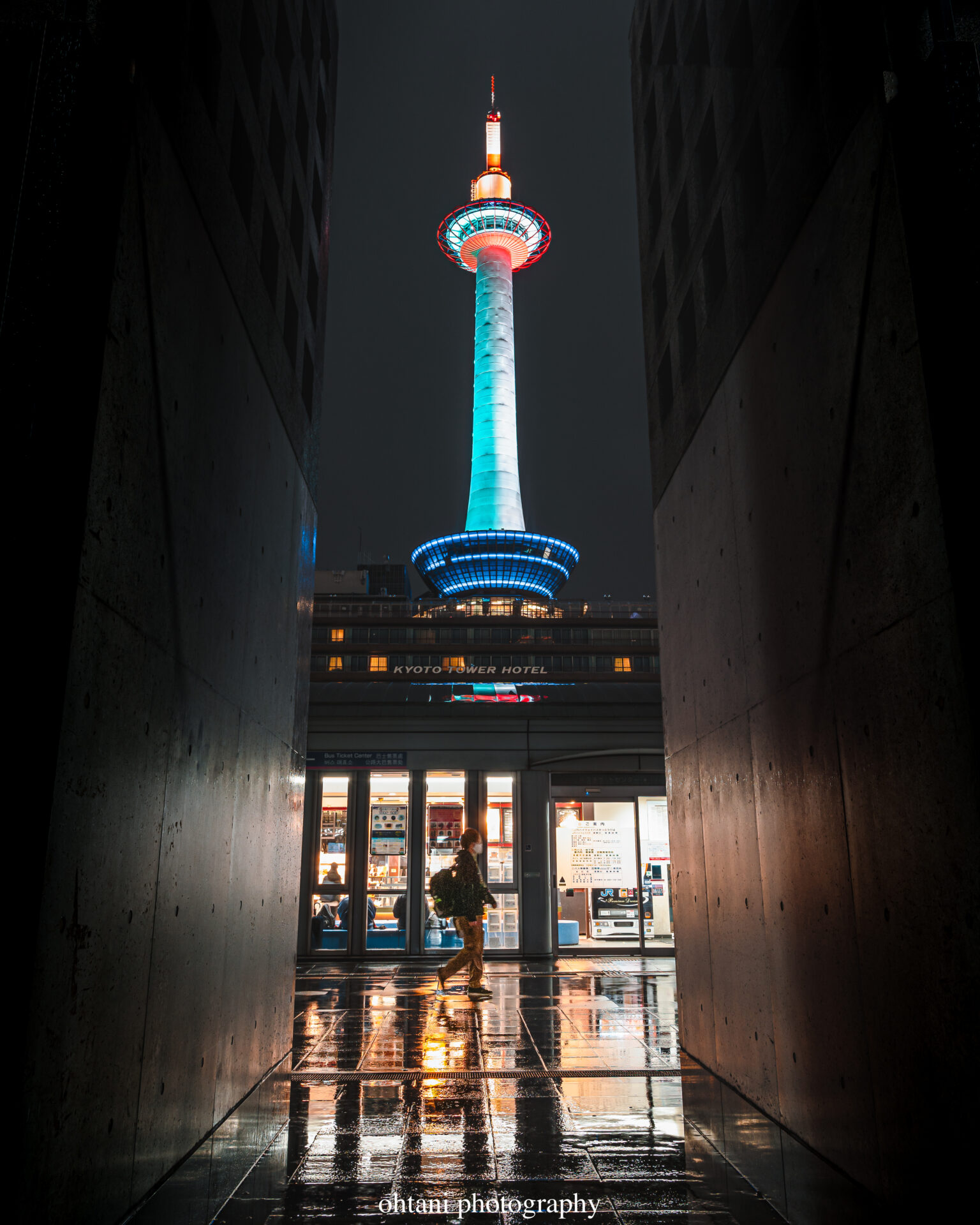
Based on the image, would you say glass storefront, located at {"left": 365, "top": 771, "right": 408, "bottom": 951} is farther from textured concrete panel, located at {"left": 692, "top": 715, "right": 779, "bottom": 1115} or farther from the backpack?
textured concrete panel, located at {"left": 692, "top": 715, "right": 779, "bottom": 1115}

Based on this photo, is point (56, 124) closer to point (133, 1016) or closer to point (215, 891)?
point (133, 1016)

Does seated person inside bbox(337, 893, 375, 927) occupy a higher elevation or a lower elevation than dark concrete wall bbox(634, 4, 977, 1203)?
lower

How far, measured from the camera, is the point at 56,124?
3068mm

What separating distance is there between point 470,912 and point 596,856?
5.33 metres

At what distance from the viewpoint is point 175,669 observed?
4.25 m

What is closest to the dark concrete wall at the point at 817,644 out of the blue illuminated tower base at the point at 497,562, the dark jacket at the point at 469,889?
the dark jacket at the point at 469,889

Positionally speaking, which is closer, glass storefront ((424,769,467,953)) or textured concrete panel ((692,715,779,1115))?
textured concrete panel ((692,715,779,1115))

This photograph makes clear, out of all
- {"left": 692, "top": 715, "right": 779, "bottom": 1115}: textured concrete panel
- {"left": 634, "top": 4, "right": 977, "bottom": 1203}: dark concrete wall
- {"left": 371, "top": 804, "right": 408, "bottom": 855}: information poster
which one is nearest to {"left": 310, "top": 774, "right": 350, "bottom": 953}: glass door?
{"left": 371, "top": 804, "right": 408, "bottom": 855}: information poster

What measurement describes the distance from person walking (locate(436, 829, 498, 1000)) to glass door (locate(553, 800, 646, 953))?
4.79 meters

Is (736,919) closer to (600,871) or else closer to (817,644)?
(817,644)

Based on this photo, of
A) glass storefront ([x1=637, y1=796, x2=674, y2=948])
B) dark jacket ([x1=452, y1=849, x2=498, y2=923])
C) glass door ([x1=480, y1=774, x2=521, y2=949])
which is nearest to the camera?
dark jacket ([x1=452, y1=849, x2=498, y2=923])

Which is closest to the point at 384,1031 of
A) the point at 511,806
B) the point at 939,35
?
the point at 511,806

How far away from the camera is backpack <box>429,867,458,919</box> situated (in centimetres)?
1145

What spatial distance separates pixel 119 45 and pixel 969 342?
3139 millimetres
